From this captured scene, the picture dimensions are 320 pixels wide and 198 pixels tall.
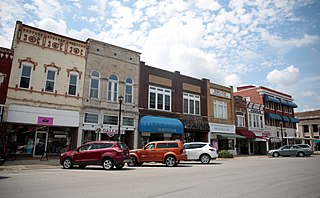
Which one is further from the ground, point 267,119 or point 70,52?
point 70,52

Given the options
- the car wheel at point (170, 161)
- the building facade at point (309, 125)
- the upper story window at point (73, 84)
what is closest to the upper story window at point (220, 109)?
the car wheel at point (170, 161)

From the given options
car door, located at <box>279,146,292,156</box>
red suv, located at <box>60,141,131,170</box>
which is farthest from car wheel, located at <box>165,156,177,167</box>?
car door, located at <box>279,146,292,156</box>

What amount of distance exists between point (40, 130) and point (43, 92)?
3301mm

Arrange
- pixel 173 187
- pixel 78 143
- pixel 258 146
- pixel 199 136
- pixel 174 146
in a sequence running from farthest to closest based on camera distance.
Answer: pixel 258 146
pixel 199 136
pixel 78 143
pixel 174 146
pixel 173 187

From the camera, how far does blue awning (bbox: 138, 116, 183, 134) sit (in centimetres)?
2519

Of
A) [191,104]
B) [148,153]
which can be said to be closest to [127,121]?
[148,153]

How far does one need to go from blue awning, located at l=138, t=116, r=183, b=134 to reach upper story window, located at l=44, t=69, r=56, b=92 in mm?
9204

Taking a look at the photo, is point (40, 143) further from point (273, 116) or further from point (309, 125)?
point (309, 125)

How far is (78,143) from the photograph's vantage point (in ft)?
70.8

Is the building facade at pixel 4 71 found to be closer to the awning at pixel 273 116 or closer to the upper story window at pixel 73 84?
the upper story window at pixel 73 84

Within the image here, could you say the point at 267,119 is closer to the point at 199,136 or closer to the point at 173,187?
the point at 199,136

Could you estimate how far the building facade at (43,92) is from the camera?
64.4ft

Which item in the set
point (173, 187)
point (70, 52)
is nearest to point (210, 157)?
point (173, 187)

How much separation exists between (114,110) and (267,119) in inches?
1191
